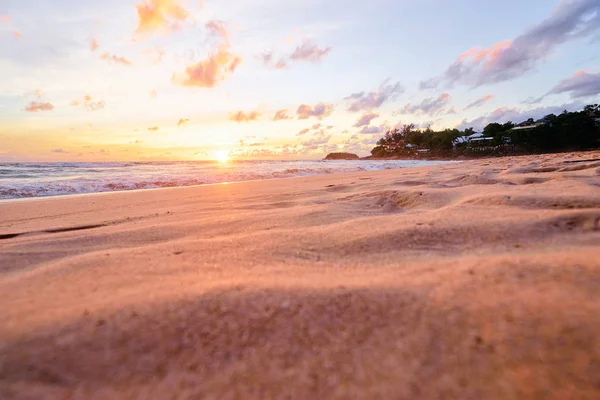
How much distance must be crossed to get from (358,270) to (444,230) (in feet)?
1.85

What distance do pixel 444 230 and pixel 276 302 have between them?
932mm

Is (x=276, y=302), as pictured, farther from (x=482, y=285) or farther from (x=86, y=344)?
(x=482, y=285)

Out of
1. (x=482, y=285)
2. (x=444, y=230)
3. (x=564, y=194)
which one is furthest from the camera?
(x=564, y=194)

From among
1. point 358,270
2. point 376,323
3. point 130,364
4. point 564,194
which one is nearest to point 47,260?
point 130,364

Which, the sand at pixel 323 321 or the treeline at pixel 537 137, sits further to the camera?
the treeline at pixel 537 137

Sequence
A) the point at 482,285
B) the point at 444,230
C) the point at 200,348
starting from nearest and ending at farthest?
the point at 200,348 → the point at 482,285 → the point at 444,230

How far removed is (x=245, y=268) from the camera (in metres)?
1.12

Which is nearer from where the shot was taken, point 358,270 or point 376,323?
point 376,323

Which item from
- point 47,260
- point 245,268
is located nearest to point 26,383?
point 245,268

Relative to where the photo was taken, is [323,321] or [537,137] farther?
[537,137]

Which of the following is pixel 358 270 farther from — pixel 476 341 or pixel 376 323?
pixel 476 341

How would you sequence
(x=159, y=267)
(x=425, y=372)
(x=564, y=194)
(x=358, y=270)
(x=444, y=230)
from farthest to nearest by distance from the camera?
(x=564, y=194)
(x=444, y=230)
(x=159, y=267)
(x=358, y=270)
(x=425, y=372)

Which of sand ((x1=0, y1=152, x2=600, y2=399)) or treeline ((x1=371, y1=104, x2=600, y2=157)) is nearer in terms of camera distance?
sand ((x1=0, y1=152, x2=600, y2=399))

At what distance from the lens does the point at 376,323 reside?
71 cm
